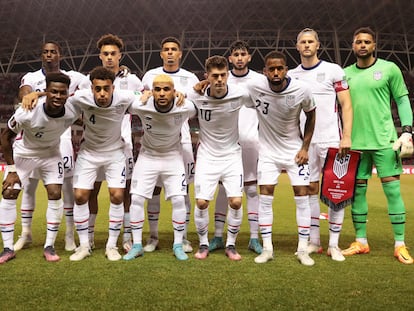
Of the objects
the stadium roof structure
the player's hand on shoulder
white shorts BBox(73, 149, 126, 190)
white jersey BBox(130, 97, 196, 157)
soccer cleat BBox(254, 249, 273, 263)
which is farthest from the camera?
the stadium roof structure

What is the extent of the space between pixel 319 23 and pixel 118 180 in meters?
25.9

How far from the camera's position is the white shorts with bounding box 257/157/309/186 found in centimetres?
430

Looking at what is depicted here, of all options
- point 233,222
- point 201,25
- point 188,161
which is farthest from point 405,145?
→ point 201,25

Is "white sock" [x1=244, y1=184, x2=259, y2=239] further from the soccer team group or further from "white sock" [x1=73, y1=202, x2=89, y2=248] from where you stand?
"white sock" [x1=73, y1=202, x2=89, y2=248]

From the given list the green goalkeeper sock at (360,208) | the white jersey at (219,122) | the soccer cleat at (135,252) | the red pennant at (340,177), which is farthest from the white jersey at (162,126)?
the green goalkeeper sock at (360,208)

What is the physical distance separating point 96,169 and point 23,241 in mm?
1381

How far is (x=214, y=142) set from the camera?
447cm

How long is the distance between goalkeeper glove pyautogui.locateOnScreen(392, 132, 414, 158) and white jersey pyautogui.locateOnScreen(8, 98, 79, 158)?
3.33m

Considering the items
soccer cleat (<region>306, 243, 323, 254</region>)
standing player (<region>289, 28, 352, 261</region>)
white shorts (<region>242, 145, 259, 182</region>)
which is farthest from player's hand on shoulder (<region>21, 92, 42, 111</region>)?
soccer cleat (<region>306, 243, 323, 254</region>)

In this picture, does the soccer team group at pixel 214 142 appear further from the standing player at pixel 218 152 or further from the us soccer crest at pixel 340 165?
the us soccer crest at pixel 340 165

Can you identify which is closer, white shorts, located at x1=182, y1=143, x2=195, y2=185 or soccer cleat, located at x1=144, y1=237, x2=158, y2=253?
soccer cleat, located at x1=144, y1=237, x2=158, y2=253

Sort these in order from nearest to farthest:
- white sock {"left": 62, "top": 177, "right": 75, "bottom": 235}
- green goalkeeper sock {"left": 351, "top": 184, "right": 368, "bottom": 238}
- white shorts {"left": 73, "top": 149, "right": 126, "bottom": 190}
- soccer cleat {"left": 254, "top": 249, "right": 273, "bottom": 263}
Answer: soccer cleat {"left": 254, "top": 249, "right": 273, "bottom": 263}, white shorts {"left": 73, "top": 149, "right": 126, "bottom": 190}, green goalkeeper sock {"left": 351, "top": 184, "right": 368, "bottom": 238}, white sock {"left": 62, "top": 177, "right": 75, "bottom": 235}

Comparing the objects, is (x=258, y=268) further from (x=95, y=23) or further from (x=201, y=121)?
(x=95, y=23)

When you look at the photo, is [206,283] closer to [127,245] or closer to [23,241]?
[127,245]
